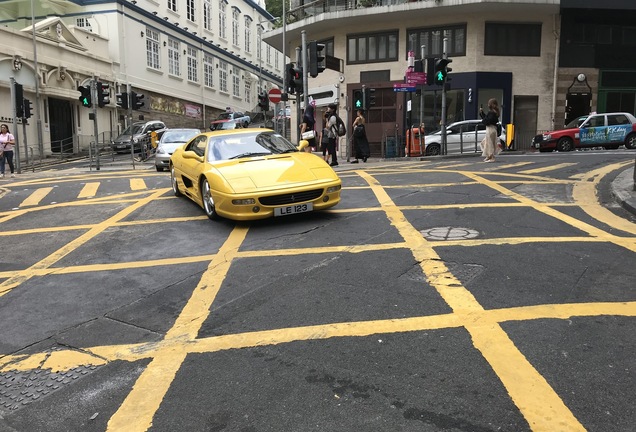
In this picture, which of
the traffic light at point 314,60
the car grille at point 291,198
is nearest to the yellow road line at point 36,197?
the car grille at point 291,198

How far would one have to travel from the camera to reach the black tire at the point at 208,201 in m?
8.24

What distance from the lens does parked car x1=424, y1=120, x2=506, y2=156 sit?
22422 mm

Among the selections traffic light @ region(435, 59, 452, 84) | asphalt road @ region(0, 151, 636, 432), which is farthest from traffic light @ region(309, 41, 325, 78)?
asphalt road @ region(0, 151, 636, 432)

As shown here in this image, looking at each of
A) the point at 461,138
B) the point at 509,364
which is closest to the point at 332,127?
the point at 461,138

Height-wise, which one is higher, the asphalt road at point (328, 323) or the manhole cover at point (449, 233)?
the manhole cover at point (449, 233)

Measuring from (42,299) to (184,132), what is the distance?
51.4 feet

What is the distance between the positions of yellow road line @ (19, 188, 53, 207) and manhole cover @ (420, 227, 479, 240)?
324 inches

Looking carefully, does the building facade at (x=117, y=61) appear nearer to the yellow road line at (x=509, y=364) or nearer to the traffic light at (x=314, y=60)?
the traffic light at (x=314, y=60)

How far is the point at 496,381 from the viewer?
3178 millimetres

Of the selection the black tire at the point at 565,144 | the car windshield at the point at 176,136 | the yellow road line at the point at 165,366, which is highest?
Result: the car windshield at the point at 176,136

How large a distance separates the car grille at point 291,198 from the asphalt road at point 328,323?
1.23 ft

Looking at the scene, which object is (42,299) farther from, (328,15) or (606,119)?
(328,15)

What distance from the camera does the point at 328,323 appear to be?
4.14 meters

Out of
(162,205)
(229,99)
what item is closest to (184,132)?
(162,205)
